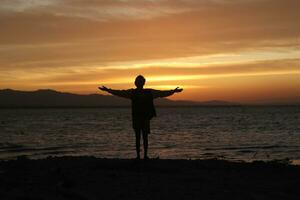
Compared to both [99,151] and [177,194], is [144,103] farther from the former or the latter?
[99,151]

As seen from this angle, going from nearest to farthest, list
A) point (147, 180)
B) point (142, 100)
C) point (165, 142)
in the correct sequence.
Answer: point (147, 180) < point (142, 100) < point (165, 142)

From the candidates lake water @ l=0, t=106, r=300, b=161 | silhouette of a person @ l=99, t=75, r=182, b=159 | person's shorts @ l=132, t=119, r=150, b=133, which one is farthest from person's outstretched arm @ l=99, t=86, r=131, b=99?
lake water @ l=0, t=106, r=300, b=161

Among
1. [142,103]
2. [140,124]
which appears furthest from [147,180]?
[142,103]

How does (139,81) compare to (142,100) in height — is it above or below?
above

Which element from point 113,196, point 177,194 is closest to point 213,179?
point 177,194

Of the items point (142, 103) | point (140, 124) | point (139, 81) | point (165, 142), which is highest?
point (139, 81)

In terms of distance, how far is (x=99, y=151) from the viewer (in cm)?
2630

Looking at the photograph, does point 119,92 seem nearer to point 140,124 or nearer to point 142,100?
point 142,100

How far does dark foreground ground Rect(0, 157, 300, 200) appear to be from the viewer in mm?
9195

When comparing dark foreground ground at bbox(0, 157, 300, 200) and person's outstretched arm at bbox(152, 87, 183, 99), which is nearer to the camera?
dark foreground ground at bbox(0, 157, 300, 200)

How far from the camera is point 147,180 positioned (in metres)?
10.6

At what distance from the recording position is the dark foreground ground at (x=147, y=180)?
9195 mm

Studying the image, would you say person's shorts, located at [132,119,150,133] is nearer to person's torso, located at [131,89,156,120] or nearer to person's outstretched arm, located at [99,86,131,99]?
person's torso, located at [131,89,156,120]

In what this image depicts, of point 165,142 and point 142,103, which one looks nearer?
point 142,103
